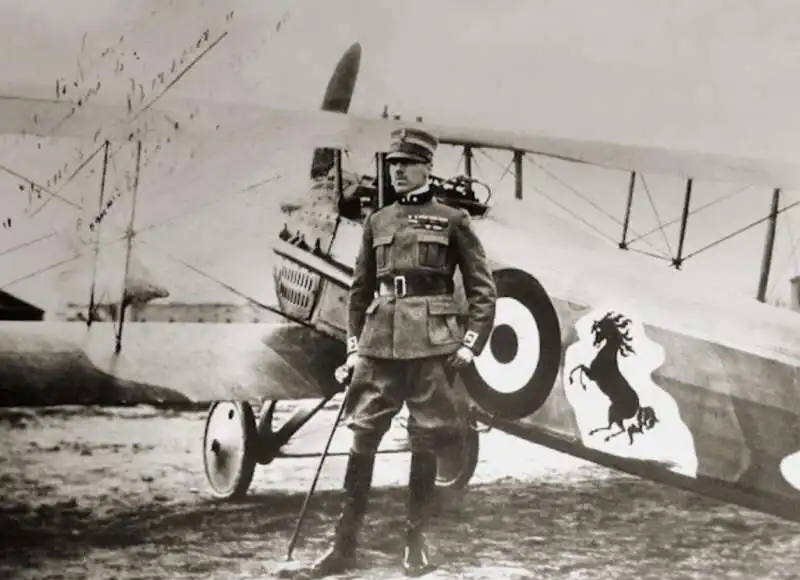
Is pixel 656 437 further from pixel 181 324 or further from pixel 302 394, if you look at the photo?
pixel 181 324

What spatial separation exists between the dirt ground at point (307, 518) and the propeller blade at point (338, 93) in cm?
83

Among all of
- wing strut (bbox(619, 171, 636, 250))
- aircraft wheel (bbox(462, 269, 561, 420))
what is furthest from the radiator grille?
wing strut (bbox(619, 171, 636, 250))

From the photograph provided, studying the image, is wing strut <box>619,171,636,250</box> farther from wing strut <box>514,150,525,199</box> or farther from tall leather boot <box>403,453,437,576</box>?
tall leather boot <box>403,453,437,576</box>

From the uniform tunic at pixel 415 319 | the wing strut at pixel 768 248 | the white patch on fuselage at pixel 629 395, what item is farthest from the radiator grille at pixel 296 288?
the wing strut at pixel 768 248

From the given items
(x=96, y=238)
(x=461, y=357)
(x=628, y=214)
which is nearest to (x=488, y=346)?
(x=461, y=357)

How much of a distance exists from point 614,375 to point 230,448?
1.24 meters

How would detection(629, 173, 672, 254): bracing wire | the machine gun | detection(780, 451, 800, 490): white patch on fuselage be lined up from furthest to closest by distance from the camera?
detection(629, 173, 672, 254): bracing wire, the machine gun, detection(780, 451, 800, 490): white patch on fuselage

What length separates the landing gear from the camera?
2.71 m

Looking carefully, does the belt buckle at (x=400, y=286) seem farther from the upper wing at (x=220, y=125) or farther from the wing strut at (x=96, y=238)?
the wing strut at (x=96, y=238)

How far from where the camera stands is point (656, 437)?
257cm

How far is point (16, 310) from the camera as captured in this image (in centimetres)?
276

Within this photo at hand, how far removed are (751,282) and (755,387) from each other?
1.97 ft

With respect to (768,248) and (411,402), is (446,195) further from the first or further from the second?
(768,248)

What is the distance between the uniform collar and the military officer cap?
0.30 feet
